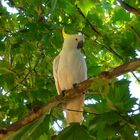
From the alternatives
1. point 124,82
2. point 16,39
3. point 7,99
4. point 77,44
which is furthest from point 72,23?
point 124,82

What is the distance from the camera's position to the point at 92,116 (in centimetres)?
188

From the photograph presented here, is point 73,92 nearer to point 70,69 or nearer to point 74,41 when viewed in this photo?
point 70,69

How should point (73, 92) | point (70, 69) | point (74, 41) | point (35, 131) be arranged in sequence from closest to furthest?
point (35, 131), point (73, 92), point (70, 69), point (74, 41)

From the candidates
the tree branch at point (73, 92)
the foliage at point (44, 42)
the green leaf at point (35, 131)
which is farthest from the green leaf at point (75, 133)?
the foliage at point (44, 42)

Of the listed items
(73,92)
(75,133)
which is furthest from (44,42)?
(75,133)

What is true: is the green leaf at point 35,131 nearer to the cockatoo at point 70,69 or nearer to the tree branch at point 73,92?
the tree branch at point 73,92

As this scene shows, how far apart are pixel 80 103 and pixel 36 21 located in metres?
1.17

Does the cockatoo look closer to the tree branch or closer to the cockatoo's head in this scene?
the cockatoo's head

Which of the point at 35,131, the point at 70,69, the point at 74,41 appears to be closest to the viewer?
the point at 35,131

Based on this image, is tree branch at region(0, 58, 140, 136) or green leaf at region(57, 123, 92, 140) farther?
tree branch at region(0, 58, 140, 136)

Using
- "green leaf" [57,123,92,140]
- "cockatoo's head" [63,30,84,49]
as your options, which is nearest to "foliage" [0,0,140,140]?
"cockatoo's head" [63,30,84,49]

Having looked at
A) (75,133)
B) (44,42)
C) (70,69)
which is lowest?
(75,133)

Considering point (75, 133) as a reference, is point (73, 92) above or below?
above

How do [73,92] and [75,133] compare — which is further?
[73,92]
